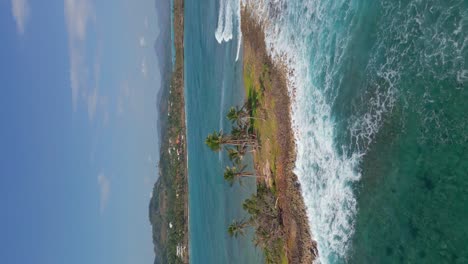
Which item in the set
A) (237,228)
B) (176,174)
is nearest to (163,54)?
(176,174)

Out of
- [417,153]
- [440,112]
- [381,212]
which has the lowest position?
[381,212]

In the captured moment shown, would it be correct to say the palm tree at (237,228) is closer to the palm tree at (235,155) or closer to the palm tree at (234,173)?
the palm tree at (234,173)

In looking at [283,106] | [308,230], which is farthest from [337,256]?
[283,106]

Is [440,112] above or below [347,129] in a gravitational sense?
below

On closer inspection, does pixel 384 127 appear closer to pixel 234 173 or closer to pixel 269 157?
pixel 269 157

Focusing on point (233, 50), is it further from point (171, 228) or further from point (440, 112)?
point (171, 228)

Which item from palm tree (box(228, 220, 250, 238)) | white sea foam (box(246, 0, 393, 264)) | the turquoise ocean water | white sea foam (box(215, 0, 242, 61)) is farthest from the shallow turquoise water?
the turquoise ocean water

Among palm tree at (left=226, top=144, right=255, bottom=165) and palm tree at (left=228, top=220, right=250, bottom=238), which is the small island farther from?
palm tree at (left=228, top=220, right=250, bottom=238)
